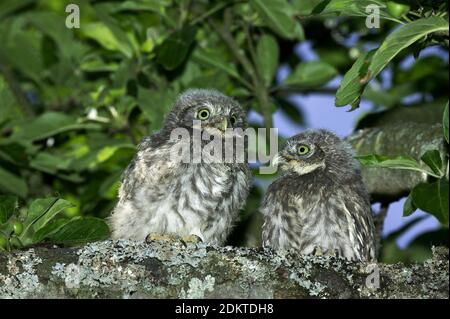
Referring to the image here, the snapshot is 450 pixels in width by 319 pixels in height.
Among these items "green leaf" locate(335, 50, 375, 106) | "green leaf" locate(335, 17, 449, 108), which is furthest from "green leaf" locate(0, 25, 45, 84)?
"green leaf" locate(335, 17, 449, 108)

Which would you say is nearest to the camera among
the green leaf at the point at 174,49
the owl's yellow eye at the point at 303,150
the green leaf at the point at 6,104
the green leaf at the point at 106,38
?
the owl's yellow eye at the point at 303,150

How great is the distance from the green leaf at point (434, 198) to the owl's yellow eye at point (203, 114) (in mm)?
2522

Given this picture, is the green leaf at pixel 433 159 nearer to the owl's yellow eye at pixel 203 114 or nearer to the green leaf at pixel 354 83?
the green leaf at pixel 354 83

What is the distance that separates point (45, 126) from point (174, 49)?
128 cm

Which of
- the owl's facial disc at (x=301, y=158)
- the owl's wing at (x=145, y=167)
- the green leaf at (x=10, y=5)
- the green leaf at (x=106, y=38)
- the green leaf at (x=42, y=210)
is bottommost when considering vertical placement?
the green leaf at (x=42, y=210)

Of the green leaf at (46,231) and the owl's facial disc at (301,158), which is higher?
the owl's facial disc at (301,158)

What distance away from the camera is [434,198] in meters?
3.26

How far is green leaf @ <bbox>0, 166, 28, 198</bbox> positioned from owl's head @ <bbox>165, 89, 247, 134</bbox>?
1354mm

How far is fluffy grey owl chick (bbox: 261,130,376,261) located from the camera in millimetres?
5066

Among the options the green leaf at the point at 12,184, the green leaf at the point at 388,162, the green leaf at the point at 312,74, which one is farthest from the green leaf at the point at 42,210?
the green leaf at the point at 312,74

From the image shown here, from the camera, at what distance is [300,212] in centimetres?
522

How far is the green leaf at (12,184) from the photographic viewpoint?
633 cm

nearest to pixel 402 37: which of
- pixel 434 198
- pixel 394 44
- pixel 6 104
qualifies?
pixel 394 44
